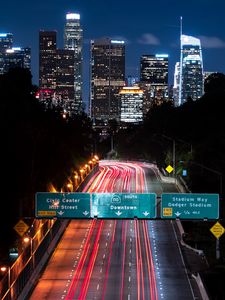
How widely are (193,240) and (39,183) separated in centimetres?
1632

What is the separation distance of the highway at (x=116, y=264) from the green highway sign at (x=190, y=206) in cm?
444

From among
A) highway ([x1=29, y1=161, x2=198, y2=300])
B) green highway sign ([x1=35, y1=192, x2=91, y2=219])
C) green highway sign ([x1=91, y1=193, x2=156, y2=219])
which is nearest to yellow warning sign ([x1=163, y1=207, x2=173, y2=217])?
green highway sign ([x1=91, y1=193, x2=156, y2=219])

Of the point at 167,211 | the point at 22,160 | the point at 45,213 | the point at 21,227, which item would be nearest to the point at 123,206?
the point at 167,211

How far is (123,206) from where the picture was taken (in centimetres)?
4841

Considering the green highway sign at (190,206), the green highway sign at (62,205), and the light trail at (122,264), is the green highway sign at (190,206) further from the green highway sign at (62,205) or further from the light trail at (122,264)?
the green highway sign at (62,205)

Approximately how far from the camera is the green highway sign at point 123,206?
158 feet

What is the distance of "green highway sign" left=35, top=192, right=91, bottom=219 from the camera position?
157 ft

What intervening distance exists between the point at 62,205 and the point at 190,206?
827cm

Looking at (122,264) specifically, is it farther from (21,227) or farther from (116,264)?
(21,227)

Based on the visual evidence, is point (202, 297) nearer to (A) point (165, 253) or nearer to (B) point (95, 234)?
(A) point (165, 253)

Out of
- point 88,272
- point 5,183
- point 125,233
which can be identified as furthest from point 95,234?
point 88,272

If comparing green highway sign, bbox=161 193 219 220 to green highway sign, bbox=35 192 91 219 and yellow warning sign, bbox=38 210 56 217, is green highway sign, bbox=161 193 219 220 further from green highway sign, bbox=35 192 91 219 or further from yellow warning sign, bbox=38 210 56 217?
yellow warning sign, bbox=38 210 56 217

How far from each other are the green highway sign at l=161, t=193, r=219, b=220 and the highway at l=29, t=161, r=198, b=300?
14.6 ft

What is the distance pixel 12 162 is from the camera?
61500mm
